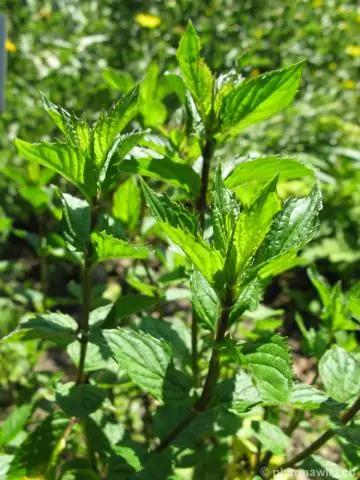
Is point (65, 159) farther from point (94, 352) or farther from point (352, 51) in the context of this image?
point (352, 51)

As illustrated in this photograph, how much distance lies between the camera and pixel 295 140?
328 cm

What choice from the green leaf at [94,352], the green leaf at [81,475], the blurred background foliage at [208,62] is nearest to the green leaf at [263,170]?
the green leaf at [94,352]

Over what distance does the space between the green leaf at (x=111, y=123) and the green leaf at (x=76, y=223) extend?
0.12 metres

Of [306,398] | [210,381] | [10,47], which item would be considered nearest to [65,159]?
[210,381]

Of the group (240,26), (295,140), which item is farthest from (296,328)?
(240,26)

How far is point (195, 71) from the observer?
0.82 metres

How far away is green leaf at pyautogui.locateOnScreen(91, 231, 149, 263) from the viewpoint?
758mm

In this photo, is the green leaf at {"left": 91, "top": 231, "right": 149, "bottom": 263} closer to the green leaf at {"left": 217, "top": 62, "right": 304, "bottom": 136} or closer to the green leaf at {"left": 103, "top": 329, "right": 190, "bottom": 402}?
the green leaf at {"left": 103, "top": 329, "right": 190, "bottom": 402}

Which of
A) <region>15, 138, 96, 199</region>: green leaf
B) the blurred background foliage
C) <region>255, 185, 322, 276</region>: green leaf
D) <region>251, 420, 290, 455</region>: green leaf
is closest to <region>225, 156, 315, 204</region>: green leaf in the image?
<region>255, 185, 322, 276</region>: green leaf

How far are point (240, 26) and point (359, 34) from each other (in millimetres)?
1085

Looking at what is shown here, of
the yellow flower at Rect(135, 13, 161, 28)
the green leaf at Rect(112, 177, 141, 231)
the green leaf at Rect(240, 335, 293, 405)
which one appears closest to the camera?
the green leaf at Rect(240, 335, 293, 405)

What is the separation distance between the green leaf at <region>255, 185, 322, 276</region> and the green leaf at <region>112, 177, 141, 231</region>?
0.46m

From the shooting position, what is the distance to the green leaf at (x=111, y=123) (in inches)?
30.2

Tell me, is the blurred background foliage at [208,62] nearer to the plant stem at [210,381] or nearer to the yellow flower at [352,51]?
the yellow flower at [352,51]
